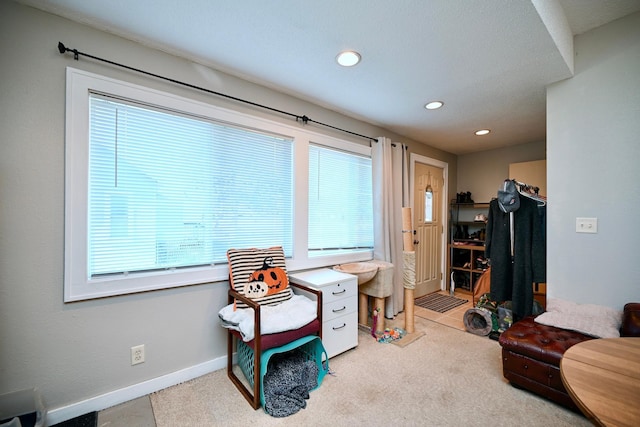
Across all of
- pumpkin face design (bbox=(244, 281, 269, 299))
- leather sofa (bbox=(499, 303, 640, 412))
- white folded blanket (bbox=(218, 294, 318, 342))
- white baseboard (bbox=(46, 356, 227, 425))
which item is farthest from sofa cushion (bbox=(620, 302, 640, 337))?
white baseboard (bbox=(46, 356, 227, 425))

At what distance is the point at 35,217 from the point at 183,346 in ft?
4.06

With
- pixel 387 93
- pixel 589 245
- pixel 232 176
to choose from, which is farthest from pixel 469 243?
pixel 232 176

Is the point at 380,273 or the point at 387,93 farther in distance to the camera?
the point at 380,273

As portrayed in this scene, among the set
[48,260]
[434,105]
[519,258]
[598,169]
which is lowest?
[519,258]

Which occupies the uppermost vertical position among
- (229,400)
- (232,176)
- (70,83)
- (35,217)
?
(70,83)

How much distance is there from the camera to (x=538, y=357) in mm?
1736

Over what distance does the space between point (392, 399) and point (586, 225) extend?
197cm

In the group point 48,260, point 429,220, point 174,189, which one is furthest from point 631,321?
point 48,260

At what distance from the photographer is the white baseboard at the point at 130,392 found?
5.10 ft

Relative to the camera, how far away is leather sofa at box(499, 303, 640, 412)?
1667 millimetres

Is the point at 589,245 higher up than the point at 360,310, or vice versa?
the point at 589,245

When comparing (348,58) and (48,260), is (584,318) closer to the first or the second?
(348,58)

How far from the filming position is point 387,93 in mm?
2480

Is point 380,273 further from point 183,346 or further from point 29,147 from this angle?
point 29,147
